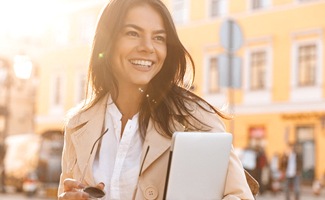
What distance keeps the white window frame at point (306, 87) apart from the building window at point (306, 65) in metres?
0.14

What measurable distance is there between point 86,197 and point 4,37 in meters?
50.3

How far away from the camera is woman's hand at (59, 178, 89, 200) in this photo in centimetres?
250

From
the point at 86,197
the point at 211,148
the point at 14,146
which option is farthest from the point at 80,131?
the point at 14,146

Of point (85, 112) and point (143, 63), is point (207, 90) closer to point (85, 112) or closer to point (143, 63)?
point (85, 112)

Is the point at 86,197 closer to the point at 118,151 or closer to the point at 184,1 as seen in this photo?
→ the point at 118,151

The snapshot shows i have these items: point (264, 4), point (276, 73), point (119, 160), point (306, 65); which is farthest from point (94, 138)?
point (264, 4)

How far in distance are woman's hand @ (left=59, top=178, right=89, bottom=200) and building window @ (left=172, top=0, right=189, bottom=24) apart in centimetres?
3618

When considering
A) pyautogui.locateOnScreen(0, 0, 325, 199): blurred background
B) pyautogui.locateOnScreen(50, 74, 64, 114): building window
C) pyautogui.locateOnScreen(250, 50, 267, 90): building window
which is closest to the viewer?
pyautogui.locateOnScreen(0, 0, 325, 199): blurred background

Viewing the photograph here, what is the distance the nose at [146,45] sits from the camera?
2.79m

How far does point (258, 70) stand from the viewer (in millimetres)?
34250

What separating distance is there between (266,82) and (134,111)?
31232 mm

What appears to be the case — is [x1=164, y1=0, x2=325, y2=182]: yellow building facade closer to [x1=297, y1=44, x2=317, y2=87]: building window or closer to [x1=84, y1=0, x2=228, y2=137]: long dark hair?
[x1=297, y1=44, x2=317, y2=87]: building window

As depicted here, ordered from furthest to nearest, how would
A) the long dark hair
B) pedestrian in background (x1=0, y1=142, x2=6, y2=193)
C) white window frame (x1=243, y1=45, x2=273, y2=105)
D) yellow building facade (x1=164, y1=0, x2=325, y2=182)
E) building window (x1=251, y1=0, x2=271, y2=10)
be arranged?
building window (x1=251, y1=0, x2=271, y2=10), white window frame (x1=243, y1=45, x2=273, y2=105), yellow building facade (x1=164, y1=0, x2=325, y2=182), pedestrian in background (x1=0, y1=142, x2=6, y2=193), the long dark hair

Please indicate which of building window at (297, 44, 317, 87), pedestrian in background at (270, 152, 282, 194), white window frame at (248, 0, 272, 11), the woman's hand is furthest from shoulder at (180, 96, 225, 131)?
white window frame at (248, 0, 272, 11)
